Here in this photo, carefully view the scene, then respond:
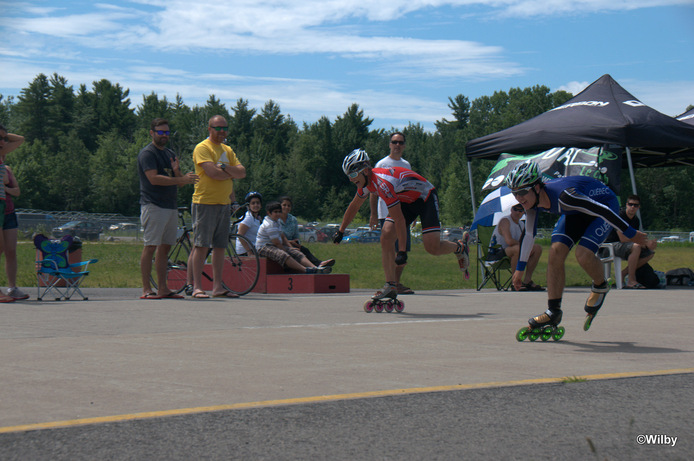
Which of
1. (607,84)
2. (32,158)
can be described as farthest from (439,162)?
(607,84)

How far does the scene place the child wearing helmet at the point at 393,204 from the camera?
30.4 ft

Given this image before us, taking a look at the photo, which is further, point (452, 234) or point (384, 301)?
point (452, 234)

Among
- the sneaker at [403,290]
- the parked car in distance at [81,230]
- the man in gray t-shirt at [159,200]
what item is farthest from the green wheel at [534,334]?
the parked car in distance at [81,230]

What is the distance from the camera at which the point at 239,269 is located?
11.4 metres

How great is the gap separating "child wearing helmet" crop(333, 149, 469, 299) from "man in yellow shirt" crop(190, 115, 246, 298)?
5.31ft

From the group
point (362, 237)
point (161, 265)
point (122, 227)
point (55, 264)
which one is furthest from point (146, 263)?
point (362, 237)

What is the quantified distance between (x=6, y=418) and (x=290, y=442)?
4.20ft

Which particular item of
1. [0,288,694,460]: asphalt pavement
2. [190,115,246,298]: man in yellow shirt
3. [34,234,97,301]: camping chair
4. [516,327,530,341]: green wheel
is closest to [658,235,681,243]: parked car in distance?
[190,115,246,298]: man in yellow shirt

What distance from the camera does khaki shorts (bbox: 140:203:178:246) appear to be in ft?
32.5

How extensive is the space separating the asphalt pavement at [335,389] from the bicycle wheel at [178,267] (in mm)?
3165

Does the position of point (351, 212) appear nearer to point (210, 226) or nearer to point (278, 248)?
point (210, 226)

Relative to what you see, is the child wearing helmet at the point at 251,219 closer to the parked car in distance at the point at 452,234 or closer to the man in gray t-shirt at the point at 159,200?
the man in gray t-shirt at the point at 159,200

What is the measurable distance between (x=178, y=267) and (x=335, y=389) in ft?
23.9

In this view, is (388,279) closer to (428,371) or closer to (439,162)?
(428,371)
